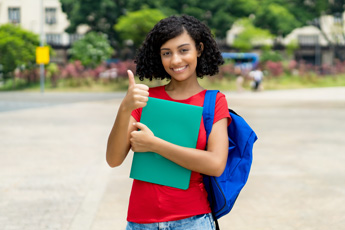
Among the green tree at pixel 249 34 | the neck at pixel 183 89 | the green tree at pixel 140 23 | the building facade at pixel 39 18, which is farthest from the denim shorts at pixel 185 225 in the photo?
the building facade at pixel 39 18

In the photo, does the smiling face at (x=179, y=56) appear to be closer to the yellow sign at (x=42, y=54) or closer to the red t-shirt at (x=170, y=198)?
the red t-shirt at (x=170, y=198)

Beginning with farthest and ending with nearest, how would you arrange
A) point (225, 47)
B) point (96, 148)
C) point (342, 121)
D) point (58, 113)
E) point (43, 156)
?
1. point (225, 47)
2. point (58, 113)
3. point (342, 121)
4. point (96, 148)
5. point (43, 156)

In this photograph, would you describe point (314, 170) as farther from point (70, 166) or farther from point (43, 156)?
point (43, 156)

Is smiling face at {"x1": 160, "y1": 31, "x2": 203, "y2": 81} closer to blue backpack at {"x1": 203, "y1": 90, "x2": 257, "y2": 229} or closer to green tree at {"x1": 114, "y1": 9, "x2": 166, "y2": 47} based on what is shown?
Result: blue backpack at {"x1": 203, "y1": 90, "x2": 257, "y2": 229}

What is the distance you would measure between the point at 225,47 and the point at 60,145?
182 ft

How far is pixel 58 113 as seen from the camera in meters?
16.5

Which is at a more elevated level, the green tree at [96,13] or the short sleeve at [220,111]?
the green tree at [96,13]

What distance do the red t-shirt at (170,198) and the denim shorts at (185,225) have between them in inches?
0.8

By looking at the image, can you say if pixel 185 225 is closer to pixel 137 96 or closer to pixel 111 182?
pixel 137 96

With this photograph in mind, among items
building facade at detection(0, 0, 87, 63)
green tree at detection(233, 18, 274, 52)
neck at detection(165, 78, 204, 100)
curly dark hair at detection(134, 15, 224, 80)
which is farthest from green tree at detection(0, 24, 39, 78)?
neck at detection(165, 78, 204, 100)

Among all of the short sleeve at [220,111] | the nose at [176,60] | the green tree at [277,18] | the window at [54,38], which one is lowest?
the short sleeve at [220,111]

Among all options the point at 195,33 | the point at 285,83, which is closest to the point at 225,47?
the point at 285,83

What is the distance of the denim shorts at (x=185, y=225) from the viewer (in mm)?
2188

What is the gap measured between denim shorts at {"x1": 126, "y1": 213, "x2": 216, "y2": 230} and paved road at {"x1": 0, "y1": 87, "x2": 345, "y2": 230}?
2581 mm
